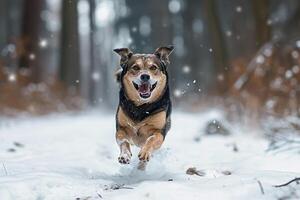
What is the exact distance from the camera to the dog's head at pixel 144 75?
19.4ft

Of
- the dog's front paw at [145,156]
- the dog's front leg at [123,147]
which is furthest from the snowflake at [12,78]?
the dog's front paw at [145,156]

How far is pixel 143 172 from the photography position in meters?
6.01

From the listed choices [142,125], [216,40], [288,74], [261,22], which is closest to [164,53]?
[142,125]

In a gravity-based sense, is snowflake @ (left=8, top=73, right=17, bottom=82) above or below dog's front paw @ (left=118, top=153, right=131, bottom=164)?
above

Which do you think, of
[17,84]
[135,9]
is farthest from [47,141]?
[135,9]

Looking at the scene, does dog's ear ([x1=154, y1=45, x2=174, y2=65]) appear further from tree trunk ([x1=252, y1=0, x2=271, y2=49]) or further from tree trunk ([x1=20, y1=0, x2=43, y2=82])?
tree trunk ([x1=20, y1=0, x2=43, y2=82])

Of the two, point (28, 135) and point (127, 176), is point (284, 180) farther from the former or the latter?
point (28, 135)

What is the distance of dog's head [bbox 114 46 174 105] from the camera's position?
591 centimetres

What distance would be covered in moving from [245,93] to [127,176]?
6.60 metres

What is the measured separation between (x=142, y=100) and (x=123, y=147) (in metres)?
0.58

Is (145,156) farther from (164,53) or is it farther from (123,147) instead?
(164,53)

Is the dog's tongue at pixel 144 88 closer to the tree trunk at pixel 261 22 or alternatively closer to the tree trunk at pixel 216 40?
the tree trunk at pixel 261 22

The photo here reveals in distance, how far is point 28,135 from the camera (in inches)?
412

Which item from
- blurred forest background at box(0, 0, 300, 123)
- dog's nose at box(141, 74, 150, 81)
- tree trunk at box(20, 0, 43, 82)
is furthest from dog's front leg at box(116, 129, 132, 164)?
tree trunk at box(20, 0, 43, 82)
